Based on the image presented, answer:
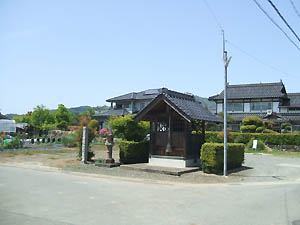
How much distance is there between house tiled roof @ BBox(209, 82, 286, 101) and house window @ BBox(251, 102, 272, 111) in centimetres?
116

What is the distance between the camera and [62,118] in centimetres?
5631

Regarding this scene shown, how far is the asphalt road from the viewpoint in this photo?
21.7 feet

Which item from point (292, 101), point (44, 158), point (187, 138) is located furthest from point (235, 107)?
point (44, 158)

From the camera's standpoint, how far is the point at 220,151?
14.5 m

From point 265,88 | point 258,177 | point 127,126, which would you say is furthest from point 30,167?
point 265,88

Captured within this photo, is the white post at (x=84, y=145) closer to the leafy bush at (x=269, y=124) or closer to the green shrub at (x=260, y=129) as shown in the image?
the green shrub at (x=260, y=129)

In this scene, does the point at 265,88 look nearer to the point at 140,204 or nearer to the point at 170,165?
the point at 170,165

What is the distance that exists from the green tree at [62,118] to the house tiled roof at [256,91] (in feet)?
92.0

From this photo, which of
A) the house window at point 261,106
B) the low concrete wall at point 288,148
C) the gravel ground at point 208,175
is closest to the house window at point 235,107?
the house window at point 261,106

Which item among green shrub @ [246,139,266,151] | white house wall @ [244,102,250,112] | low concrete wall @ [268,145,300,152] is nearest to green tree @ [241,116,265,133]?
low concrete wall @ [268,145,300,152]

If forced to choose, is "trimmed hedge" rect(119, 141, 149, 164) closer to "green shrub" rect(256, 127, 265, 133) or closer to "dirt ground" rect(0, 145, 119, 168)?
"dirt ground" rect(0, 145, 119, 168)

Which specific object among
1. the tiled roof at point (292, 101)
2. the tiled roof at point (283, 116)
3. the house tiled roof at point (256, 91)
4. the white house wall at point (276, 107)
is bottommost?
the tiled roof at point (283, 116)

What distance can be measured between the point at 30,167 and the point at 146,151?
6.87 meters

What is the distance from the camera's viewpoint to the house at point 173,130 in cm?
1563
